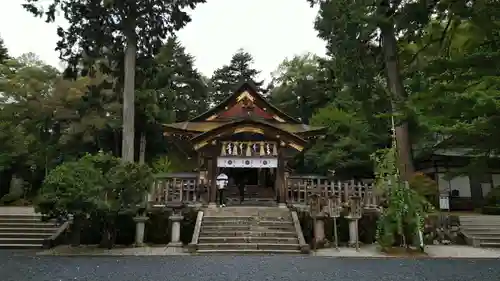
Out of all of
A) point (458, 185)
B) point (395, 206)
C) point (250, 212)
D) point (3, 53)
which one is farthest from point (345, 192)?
point (3, 53)

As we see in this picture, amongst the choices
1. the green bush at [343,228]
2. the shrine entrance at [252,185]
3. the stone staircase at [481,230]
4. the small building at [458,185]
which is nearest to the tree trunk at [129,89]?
the shrine entrance at [252,185]

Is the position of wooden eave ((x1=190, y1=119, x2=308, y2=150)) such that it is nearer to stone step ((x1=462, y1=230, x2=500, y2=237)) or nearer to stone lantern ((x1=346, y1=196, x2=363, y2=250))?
stone lantern ((x1=346, y1=196, x2=363, y2=250))

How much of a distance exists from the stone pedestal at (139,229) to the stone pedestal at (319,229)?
5.05m

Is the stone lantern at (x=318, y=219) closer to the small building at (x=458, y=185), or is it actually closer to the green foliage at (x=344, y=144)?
the green foliage at (x=344, y=144)

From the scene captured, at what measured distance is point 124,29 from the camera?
1439cm

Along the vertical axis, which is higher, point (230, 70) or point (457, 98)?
point (230, 70)

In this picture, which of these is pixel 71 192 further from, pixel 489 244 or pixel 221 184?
pixel 489 244

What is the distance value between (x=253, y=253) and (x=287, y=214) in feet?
8.95

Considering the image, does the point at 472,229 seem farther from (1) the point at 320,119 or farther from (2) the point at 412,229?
(1) the point at 320,119

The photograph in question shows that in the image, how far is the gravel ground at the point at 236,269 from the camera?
607cm

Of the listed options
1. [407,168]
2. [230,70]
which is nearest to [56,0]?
[407,168]

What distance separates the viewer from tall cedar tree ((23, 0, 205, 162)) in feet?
44.9

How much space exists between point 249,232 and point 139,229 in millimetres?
3309

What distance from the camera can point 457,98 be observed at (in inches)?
115
